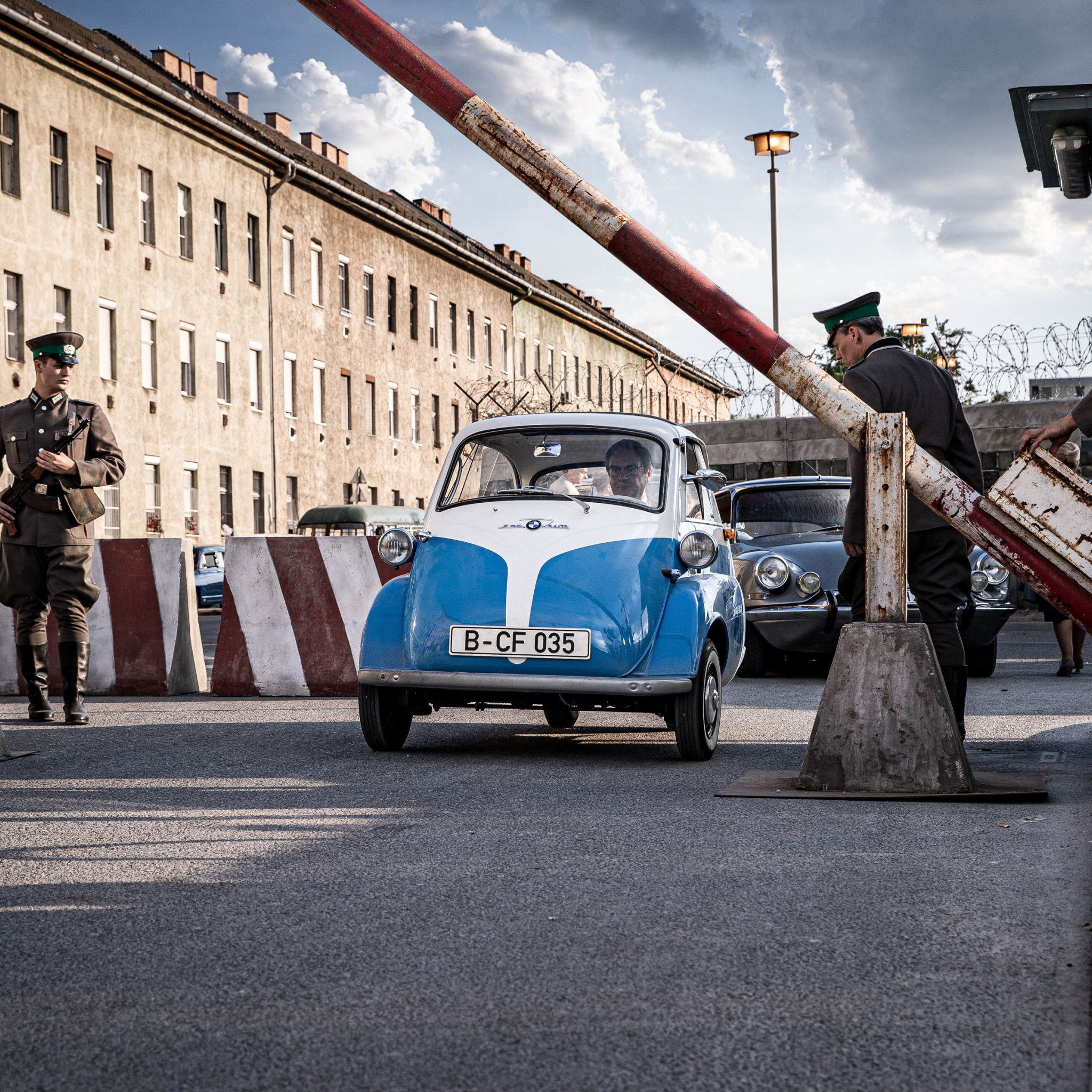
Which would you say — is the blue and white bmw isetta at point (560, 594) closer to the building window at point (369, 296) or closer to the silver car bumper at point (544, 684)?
the silver car bumper at point (544, 684)

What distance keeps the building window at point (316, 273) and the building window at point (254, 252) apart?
3.41m

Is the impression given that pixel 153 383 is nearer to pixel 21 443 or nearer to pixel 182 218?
pixel 182 218

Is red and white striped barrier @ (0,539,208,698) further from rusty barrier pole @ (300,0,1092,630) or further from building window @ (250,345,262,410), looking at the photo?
building window @ (250,345,262,410)

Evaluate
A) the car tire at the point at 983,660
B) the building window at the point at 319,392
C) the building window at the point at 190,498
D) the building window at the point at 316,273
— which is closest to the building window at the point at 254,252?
the building window at the point at 316,273

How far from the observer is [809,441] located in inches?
904

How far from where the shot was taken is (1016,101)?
8.39 metres

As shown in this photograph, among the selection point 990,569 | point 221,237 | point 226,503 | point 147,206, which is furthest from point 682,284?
point 221,237

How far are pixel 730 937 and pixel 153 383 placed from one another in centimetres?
3829

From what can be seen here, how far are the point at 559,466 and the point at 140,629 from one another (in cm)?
453

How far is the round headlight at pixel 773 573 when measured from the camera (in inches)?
495

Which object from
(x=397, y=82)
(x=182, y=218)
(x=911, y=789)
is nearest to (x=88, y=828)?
(x=911, y=789)

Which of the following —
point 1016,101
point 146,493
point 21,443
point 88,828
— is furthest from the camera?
point 146,493

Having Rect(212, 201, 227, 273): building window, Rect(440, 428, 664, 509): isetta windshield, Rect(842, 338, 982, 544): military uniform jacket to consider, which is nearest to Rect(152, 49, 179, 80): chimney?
Rect(212, 201, 227, 273): building window

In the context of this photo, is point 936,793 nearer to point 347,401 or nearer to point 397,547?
point 397,547
